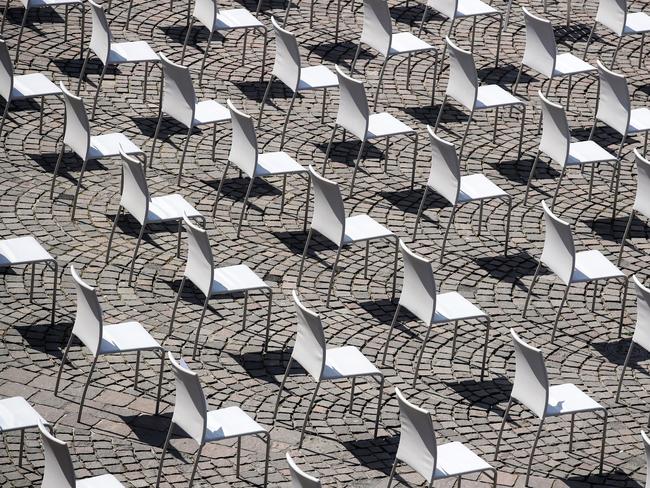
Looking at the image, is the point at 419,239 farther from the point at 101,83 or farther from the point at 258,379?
the point at 101,83

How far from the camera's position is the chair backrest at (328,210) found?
16.6m

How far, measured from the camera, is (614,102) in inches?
750

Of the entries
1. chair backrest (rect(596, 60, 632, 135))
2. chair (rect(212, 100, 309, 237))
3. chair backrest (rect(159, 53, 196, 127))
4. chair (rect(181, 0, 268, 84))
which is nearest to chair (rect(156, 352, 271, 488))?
chair (rect(212, 100, 309, 237))

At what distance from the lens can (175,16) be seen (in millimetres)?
22359

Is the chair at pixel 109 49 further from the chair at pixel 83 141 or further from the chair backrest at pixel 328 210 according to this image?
the chair backrest at pixel 328 210

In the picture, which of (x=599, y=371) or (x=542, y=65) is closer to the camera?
(x=599, y=371)

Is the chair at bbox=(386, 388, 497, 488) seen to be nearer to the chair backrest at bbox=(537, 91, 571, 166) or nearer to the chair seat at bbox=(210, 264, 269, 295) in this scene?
the chair seat at bbox=(210, 264, 269, 295)

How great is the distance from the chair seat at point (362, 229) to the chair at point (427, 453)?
301 centimetres

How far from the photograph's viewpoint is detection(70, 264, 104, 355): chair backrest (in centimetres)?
A: 1491

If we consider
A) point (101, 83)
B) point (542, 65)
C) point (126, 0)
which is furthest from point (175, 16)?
point (542, 65)

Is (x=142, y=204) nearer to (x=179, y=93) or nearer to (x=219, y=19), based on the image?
(x=179, y=93)

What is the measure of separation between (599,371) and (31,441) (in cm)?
481

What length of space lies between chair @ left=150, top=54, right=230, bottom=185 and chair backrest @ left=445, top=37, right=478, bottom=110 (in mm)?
2323

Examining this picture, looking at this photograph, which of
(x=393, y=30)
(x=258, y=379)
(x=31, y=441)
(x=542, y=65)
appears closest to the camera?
(x=31, y=441)
